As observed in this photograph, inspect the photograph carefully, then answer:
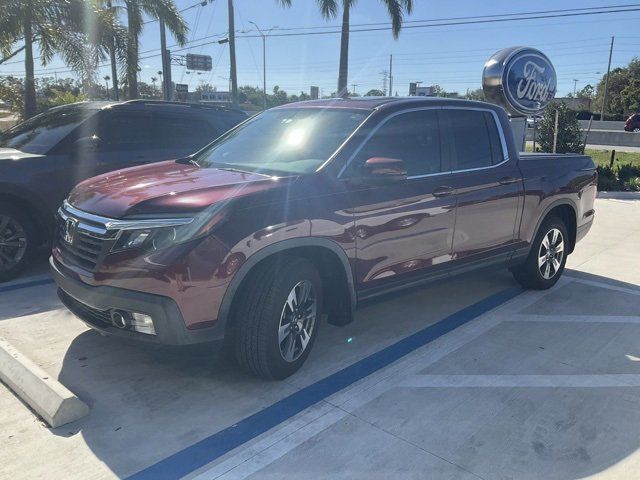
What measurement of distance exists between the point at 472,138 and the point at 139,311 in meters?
3.15

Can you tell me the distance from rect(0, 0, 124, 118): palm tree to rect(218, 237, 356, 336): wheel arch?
13187 mm

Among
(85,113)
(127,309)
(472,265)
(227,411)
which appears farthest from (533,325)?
(85,113)

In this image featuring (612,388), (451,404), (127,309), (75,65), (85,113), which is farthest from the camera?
(75,65)

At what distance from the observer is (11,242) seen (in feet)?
17.9

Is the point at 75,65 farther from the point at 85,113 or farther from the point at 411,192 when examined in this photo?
the point at 411,192

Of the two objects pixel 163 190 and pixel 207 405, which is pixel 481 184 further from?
pixel 207 405

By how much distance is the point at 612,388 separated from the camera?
144 inches

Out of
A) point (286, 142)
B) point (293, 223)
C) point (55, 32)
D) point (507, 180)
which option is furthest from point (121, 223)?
point (55, 32)

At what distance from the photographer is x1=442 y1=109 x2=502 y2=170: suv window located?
459 cm

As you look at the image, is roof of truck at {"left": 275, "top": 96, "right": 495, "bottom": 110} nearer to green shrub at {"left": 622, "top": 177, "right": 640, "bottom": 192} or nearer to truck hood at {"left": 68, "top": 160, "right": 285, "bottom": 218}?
truck hood at {"left": 68, "top": 160, "right": 285, "bottom": 218}

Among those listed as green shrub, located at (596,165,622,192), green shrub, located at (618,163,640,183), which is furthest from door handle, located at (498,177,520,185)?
green shrub, located at (618,163,640,183)

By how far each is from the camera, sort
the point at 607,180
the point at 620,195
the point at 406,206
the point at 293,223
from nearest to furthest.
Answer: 1. the point at 293,223
2. the point at 406,206
3. the point at 620,195
4. the point at 607,180

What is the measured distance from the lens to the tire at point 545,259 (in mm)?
5469

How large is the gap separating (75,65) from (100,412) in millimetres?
14505
